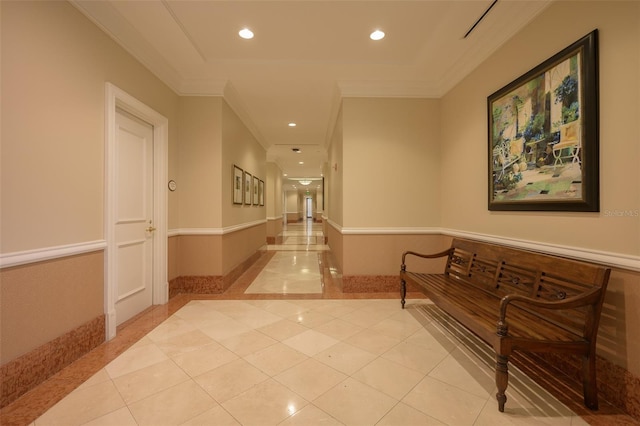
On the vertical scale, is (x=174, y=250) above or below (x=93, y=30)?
below

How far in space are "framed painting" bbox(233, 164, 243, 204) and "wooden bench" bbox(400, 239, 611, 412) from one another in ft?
10.7

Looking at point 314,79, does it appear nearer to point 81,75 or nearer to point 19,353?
point 81,75

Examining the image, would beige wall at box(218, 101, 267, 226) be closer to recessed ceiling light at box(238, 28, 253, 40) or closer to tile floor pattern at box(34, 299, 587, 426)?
recessed ceiling light at box(238, 28, 253, 40)

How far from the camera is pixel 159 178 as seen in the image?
329cm

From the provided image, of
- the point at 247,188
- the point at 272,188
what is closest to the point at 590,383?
the point at 247,188

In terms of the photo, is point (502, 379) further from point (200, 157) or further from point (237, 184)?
point (237, 184)

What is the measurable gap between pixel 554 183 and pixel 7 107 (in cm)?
389

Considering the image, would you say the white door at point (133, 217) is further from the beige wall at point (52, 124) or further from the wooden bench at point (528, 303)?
the wooden bench at point (528, 303)

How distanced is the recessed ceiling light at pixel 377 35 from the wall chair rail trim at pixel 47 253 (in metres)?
3.43

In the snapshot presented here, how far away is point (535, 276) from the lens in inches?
80.6

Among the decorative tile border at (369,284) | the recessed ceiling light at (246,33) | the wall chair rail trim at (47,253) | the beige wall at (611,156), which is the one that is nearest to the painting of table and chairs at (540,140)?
the beige wall at (611,156)

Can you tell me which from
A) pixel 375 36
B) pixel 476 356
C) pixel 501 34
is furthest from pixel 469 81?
pixel 476 356

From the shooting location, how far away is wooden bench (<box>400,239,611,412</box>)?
157cm

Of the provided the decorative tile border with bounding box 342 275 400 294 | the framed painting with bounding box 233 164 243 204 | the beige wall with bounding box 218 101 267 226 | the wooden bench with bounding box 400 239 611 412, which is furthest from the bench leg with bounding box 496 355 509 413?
the framed painting with bounding box 233 164 243 204
